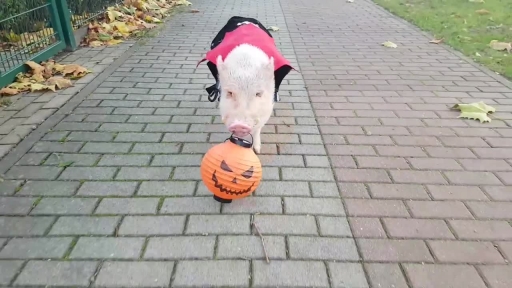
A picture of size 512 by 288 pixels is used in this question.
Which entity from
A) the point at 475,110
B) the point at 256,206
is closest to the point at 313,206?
the point at 256,206

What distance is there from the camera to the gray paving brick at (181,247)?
2684 mm

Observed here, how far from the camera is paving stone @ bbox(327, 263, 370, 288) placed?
2.48m

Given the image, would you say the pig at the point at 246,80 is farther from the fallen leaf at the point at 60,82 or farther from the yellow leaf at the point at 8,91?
the yellow leaf at the point at 8,91

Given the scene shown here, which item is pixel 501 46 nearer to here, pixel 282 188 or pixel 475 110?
pixel 475 110

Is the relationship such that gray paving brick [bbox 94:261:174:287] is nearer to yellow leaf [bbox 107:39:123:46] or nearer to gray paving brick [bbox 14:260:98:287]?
gray paving brick [bbox 14:260:98:287]

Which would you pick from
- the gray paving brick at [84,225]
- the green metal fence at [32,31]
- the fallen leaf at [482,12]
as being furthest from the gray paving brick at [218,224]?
the fallen leaf at [482,12]

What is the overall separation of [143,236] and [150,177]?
0.81 m

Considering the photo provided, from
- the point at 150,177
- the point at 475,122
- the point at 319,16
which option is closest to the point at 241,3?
the point at 319,16

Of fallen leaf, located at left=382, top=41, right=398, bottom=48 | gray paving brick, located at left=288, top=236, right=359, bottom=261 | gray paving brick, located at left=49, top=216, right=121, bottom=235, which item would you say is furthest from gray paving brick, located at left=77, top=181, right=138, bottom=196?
fallen leaf, located at left=382, top=41, right=398, bottom=48

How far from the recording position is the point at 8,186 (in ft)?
11.1

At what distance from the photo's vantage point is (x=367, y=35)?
353 inches

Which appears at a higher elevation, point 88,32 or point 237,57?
point 237,57

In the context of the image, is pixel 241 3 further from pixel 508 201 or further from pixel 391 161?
pixel 508 201

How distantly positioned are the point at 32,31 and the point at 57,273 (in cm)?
508
